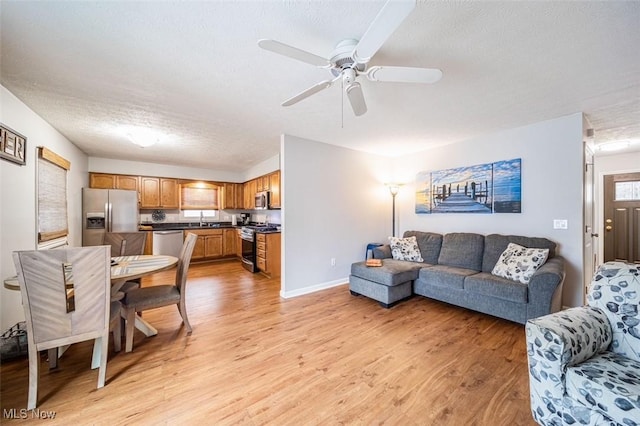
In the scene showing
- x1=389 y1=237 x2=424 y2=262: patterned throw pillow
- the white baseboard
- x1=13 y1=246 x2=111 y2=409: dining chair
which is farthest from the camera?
x1=389 y1=237 x2=424 y2=262: patterned throw pillow

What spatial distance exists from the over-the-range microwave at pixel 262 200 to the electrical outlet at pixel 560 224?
4.60m

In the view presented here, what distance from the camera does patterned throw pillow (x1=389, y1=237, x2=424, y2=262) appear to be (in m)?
3.78

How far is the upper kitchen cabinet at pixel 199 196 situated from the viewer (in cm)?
617

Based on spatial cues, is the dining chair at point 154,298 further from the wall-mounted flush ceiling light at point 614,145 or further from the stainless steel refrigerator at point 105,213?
the wall-mounted flush ceiling light at point 614,145

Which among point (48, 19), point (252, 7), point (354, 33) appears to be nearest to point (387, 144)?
point (354, 33)

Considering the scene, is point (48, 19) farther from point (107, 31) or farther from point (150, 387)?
point (150, 387)

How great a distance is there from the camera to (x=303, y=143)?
3.77 m

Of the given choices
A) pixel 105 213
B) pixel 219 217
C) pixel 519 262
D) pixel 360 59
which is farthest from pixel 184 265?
pixel 219 217

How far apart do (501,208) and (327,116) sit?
9.15 feet

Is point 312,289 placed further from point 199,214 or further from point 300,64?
point 199,214

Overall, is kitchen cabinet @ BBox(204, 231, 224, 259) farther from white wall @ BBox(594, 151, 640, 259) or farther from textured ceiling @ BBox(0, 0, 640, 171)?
white wall @ BBox(594, 151, 640, 259)

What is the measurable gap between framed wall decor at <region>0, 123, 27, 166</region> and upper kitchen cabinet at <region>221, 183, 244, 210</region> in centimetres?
413

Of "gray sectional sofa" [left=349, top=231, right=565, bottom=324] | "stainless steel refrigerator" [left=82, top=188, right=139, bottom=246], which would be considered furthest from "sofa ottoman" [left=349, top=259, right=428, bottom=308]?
"stainless steel refrigerator" [left=82, top=188, right=139, bottom=246]

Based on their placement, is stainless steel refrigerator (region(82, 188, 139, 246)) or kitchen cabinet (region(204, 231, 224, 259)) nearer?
stainless steel refrigerator (region(82, 188, 139, 246))
